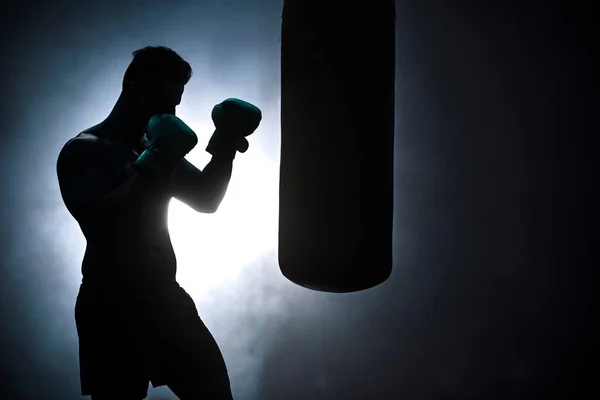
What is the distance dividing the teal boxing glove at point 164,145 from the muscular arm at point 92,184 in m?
0.03

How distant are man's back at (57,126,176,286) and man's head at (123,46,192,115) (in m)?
0.13

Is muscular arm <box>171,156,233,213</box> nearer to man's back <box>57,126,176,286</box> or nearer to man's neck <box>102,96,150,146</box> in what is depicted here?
man's back <box>57,126,176,286</box>

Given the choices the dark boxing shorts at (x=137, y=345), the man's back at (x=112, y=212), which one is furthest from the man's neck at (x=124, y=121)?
the dark boxing shorts at (x=137, y=345)

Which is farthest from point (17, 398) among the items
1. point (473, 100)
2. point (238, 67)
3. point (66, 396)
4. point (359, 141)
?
point (473, 100)

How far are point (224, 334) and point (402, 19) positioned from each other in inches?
75.3

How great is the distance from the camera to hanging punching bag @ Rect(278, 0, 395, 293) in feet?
3.89

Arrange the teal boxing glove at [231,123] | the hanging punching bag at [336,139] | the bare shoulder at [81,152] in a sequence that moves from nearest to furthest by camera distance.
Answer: the hanging punching bag at [336,139] < the bare shoulder at [81,152] < the teal boxing glove at [231,123]

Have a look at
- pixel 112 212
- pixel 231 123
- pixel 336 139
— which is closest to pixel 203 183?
pixel 231 123

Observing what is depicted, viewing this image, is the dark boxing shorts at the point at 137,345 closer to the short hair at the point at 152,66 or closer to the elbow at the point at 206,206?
the elbow at the point at 206,206

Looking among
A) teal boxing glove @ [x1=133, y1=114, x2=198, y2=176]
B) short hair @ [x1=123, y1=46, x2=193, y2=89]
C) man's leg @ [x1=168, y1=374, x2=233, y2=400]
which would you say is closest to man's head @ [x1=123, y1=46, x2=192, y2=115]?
short hair @ [x1=123, y1=46, x2=193, y2=89]

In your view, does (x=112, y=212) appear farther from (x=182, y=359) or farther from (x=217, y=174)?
(x=182, y=359)

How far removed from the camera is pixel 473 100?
8.86 feet

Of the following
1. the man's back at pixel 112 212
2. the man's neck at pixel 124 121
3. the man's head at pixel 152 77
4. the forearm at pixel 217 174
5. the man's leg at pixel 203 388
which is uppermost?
the man's head at pixel 152 77

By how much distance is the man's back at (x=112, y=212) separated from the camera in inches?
49.4
